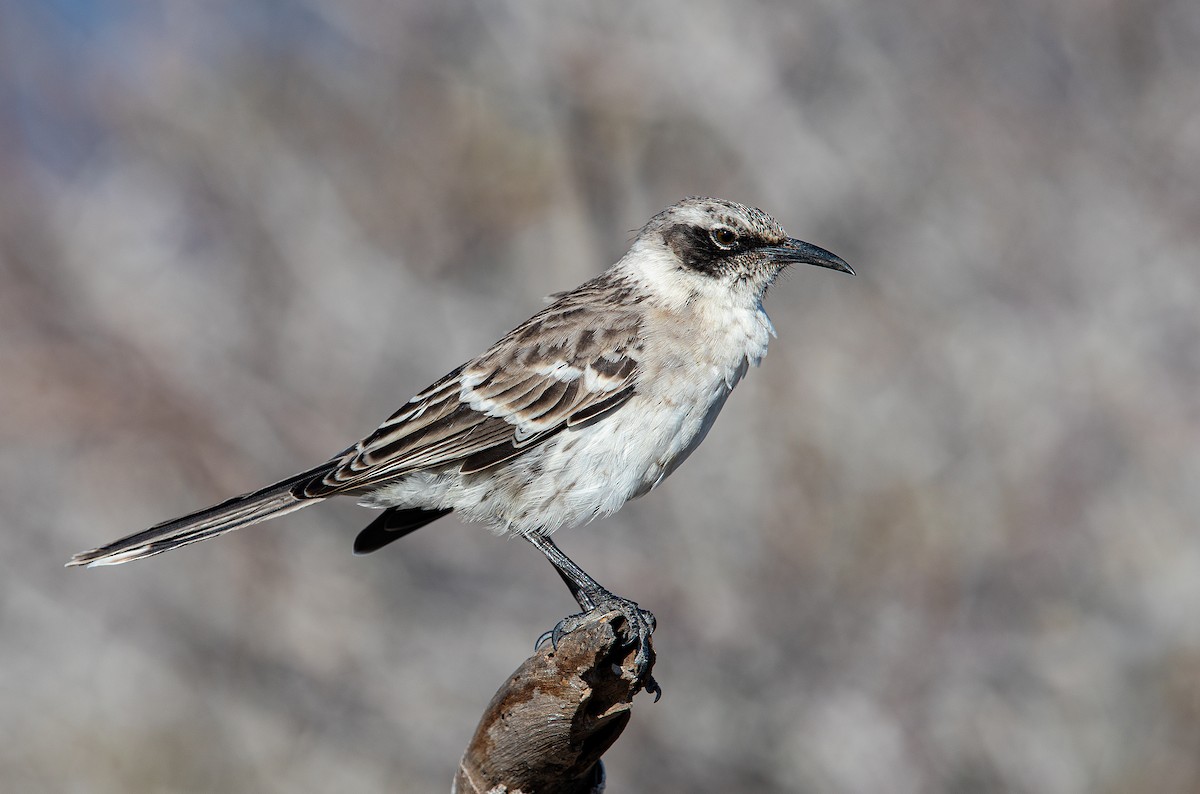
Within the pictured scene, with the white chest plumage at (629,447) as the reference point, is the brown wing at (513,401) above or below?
above

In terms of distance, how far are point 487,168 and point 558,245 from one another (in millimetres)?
1516

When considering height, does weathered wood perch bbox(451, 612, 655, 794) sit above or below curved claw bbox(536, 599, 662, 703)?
below

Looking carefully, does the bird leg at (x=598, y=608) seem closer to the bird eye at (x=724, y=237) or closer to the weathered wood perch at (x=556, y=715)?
the weathered wood perch at (x=556, y=715)

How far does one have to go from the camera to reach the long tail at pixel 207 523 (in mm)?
4633

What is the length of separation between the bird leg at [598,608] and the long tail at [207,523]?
1.03 meters

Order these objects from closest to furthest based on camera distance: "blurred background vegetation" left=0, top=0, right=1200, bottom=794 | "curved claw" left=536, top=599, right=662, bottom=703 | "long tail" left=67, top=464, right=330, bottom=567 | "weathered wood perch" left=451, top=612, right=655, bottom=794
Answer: "weathered wood perch" left=451, top=612, right=655, bottom=794, "curved claw" left=536, top=599, right=662, bottom=703, "long tail" left=67, top=464, right=330, bottom=567, "blurred background vegetation" left=0, top=0, right=1200, bottom=794

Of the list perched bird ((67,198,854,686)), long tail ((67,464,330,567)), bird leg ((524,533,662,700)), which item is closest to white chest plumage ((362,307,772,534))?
perched bird ((67,198,854,686))

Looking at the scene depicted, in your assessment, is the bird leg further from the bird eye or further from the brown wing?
the bird eye

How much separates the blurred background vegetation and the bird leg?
165 inches

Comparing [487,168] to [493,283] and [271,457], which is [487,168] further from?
[271,457]

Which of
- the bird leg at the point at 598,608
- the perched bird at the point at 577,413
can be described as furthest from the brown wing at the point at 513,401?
the bird leg at the point at 598,608

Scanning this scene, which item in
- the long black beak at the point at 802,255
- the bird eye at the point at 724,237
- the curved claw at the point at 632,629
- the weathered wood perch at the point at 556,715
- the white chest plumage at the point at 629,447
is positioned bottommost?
the weathered wood perch at the point at 556,715

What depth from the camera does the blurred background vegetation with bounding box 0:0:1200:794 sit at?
8.75 m

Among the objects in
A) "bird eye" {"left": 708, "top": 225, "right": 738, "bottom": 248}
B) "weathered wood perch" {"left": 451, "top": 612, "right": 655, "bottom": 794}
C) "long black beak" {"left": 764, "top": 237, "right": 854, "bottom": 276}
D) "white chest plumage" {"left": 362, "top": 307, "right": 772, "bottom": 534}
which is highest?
"bird eye" {"left": 708, "top": 225, "right": 738, "bottom": 248}
